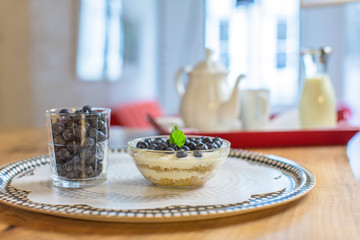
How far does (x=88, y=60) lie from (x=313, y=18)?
12.2ft

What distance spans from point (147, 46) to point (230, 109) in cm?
363

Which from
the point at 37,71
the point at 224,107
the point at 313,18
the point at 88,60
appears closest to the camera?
the point at 224,107

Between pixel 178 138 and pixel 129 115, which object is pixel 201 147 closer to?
pixel 178 138

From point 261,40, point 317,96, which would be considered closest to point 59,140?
point 317,96

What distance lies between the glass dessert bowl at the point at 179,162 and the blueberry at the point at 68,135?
109mm

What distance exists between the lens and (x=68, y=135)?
2.37 ft

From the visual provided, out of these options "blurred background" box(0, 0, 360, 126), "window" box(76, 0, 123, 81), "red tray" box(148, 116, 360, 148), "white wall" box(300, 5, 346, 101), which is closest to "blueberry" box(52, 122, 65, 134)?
"red tray" box(148, 116, 360, 148)

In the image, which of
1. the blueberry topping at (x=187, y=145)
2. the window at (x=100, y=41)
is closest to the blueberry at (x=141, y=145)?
the blueberry topping at (x=187, y=145)

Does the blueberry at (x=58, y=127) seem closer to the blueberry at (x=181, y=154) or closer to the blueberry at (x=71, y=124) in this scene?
the blueberry at (x=71, y=124)

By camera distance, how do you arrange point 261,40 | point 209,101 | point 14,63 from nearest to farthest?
point 209,101
point 14,63
point 261,40

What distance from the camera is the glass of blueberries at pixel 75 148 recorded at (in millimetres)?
723

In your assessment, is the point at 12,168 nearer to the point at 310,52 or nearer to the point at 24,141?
the point at 24,141

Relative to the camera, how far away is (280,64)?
19.1 feet

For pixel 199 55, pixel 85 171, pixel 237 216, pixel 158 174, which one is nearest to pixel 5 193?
pixel 85 171
